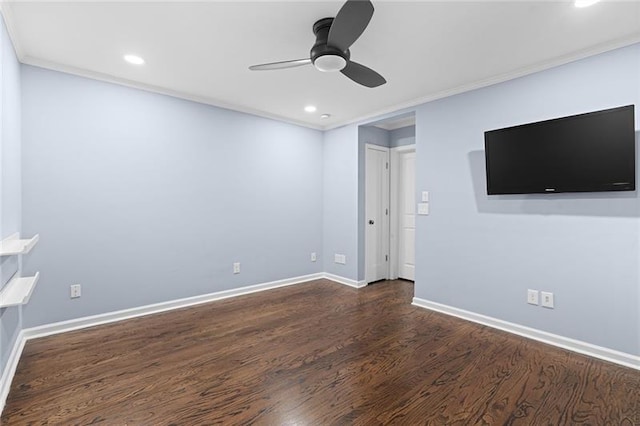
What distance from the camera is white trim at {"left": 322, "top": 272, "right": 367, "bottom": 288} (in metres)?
4.71

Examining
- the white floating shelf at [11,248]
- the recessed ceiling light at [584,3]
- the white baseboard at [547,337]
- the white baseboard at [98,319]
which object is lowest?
the white baseboard at [547,337]

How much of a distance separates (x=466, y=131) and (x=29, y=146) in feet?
13.8

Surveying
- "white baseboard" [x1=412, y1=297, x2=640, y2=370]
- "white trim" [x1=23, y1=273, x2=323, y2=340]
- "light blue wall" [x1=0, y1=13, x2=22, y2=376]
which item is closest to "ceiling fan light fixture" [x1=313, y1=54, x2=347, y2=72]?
"light blue wall" [x1=0, y1=13, x2=22, y2=376]

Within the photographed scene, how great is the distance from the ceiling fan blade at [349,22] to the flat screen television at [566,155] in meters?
1.85

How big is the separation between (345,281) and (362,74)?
320 cm

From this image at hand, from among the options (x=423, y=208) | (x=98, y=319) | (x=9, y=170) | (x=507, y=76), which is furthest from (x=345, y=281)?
(x=9, y=170)

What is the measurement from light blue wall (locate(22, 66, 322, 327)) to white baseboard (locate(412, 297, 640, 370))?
2310mm

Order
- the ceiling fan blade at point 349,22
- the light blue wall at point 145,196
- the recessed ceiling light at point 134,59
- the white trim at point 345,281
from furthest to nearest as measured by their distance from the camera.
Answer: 1. the white trim at point 345,281
2. the light blue wall at point 145,196
3. the recessed ceiling light at point 134,59
4. the ceiling fan blade at point 349,22

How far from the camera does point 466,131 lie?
3.41 m

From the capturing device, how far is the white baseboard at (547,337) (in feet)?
8.05

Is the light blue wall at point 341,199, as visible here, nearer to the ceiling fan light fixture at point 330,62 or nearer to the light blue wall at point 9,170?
the ceiling fan light fixture at point 330,62

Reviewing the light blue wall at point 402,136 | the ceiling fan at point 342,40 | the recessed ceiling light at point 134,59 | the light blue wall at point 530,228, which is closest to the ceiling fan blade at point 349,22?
the ceiling fan at point 342,40

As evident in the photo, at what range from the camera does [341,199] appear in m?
4.92

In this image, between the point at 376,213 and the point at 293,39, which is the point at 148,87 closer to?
the point at 293,39
